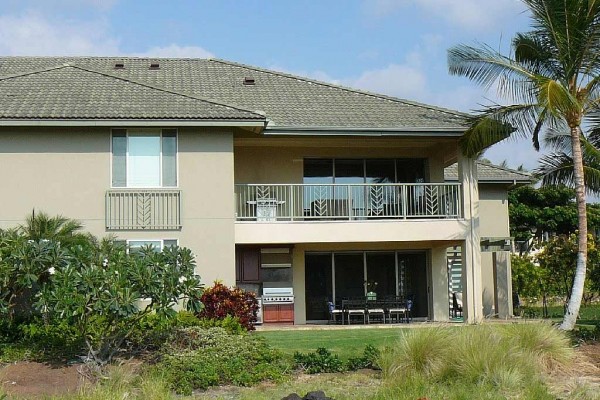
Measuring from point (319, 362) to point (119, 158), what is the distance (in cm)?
885

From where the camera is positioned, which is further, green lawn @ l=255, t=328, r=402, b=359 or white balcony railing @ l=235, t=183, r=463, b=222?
white balcony railing @ l=235, t=183, r=463, b=222

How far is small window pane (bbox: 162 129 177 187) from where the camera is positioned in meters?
19.9

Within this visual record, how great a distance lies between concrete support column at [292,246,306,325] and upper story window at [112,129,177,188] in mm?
5048

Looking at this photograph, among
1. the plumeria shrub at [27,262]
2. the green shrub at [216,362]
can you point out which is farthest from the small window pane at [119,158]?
the green shrub at [216,362]

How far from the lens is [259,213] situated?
21891mm

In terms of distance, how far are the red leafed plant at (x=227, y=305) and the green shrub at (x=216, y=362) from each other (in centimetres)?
318

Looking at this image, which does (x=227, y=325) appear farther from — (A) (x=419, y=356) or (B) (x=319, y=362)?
(A) (x=419, y=356)

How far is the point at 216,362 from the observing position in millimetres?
12688

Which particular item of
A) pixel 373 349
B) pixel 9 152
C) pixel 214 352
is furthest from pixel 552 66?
pixel 9 152

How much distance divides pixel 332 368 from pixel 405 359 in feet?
4.27

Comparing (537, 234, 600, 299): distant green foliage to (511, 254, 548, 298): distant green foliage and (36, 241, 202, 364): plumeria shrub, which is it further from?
(36, 241, 202, 364): plumeria shrub

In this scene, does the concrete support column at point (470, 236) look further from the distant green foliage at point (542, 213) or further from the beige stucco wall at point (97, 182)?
the distant green foliage at point (542, 213)

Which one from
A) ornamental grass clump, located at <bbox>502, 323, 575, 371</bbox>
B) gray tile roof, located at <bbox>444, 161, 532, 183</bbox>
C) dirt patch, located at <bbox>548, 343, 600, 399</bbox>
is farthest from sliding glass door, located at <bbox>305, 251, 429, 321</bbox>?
ornamental grass clump, located at <bbox>502, 323, 575, 371</bbox>

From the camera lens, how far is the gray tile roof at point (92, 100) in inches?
760
